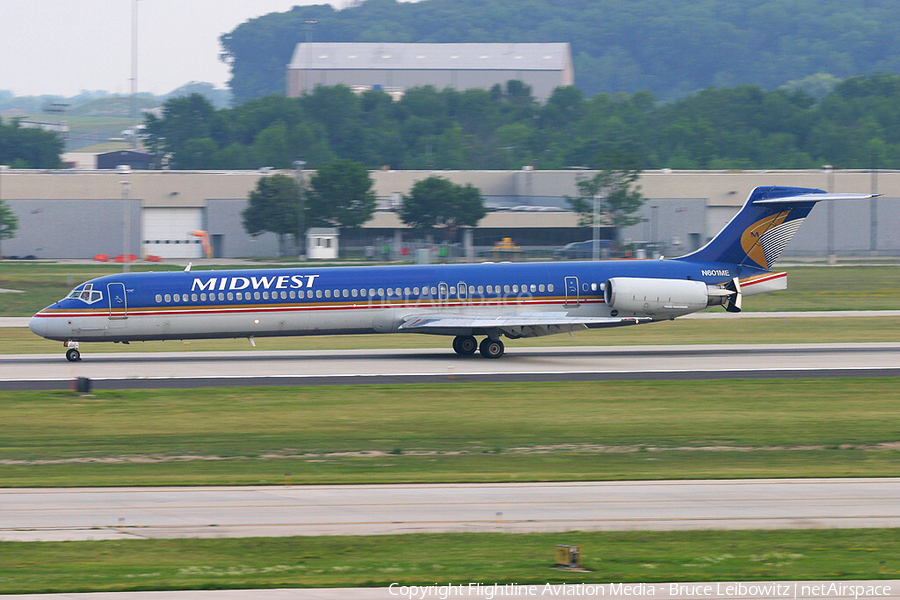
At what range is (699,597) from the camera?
40.6ft

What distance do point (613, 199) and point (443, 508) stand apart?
88.4 m

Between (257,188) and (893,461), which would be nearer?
(893,461)

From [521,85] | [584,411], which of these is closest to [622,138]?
[521,85]

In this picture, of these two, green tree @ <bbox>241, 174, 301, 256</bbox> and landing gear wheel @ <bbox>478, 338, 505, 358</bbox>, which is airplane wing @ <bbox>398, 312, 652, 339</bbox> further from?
green tree @ <bbox>241, 174, 301, 256</bbox>

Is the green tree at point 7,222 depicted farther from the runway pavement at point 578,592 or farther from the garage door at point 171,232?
the runway pavement at point 578,592

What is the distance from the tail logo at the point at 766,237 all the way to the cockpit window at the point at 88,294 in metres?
25.4

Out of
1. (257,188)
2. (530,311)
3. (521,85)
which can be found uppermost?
(521,85)

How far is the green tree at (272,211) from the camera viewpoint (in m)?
102

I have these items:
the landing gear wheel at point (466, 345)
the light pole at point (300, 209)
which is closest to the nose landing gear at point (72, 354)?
the landing gear wheel at point (466, 345)

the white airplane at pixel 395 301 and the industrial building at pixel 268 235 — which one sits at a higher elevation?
the industrial building at pixel 268 235

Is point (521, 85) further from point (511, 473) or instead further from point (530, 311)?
point (511, 473)

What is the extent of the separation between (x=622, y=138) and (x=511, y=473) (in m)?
141

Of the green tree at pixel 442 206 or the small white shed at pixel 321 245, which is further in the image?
the green tree at pixel 442 206

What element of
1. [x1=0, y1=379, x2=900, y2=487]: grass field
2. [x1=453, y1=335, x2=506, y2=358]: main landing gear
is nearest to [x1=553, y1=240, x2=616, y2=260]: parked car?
[x1=453, y1=335, x2=506, y2=358]: main landing gear
